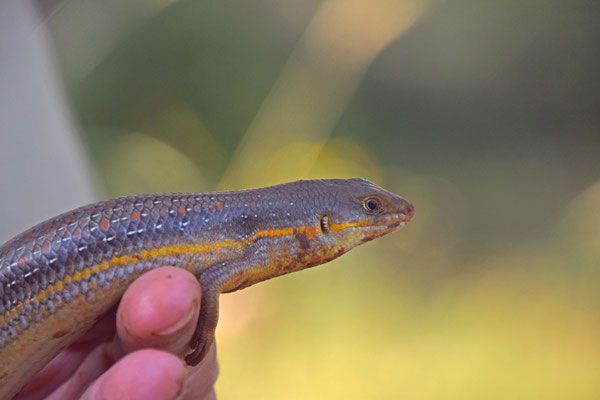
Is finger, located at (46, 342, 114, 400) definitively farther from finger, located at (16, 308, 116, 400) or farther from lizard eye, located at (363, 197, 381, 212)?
lizard eye, located at (363, 197, 381, 212)

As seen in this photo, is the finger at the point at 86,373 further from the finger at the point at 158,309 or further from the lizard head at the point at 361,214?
the lizard head at the point at 361,214

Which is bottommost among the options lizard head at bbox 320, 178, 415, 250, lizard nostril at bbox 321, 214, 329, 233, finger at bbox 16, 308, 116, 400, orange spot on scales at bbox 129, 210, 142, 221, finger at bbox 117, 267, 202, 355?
finger at bbox 16, 308, 116, 400

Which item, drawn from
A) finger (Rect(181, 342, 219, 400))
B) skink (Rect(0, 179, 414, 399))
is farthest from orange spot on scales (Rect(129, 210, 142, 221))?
finger (Rect(181, 342, 219, 400))

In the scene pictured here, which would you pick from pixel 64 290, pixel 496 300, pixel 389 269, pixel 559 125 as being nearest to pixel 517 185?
pixel 559 125

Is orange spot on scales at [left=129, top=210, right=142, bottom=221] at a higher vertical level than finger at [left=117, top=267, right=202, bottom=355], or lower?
higher

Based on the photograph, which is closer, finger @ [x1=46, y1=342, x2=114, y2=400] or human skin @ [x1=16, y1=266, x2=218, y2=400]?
human skin @ [x1=16, y1=266, x2=218, y2=400]

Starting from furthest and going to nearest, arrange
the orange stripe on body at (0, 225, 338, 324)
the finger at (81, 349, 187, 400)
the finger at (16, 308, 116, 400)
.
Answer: the finger at (16, 308, 116, 400)
the orange stripe on body at (0, 225, 338, 324)
the finger at (81, 349, 187, 400)

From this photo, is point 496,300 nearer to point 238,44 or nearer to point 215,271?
point 238,44
